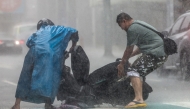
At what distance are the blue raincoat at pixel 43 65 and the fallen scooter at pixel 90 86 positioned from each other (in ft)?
0.75

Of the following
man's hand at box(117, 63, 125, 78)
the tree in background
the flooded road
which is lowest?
the flooded road

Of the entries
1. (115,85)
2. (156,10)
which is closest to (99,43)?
(156,10)

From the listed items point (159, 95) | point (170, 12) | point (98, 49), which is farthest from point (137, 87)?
point (98, 49)

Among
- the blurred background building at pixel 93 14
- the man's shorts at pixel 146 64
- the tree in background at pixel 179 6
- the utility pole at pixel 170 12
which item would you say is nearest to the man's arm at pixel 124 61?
the man's shorts at pixel 146 64

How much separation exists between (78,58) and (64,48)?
0.24m

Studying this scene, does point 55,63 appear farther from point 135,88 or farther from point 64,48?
point 135,88

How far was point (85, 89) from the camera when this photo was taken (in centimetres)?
729

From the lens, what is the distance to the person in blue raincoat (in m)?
6.81

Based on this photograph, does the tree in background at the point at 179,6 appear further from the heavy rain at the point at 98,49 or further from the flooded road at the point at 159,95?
the flooded road at the point at 159,95

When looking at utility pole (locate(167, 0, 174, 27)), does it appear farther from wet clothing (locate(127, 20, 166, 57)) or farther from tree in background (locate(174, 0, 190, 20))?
wet clothing (locate(127, 20, 166, 57))

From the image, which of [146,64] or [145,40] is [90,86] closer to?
[146,64]

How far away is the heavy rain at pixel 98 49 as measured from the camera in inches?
289

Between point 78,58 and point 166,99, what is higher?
point 78,58

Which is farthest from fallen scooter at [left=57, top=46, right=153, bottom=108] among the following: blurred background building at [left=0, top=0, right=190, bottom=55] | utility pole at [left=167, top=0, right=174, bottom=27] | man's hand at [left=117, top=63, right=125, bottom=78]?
blurred background building at [left=0, top=0, right=190, bottom=55]
